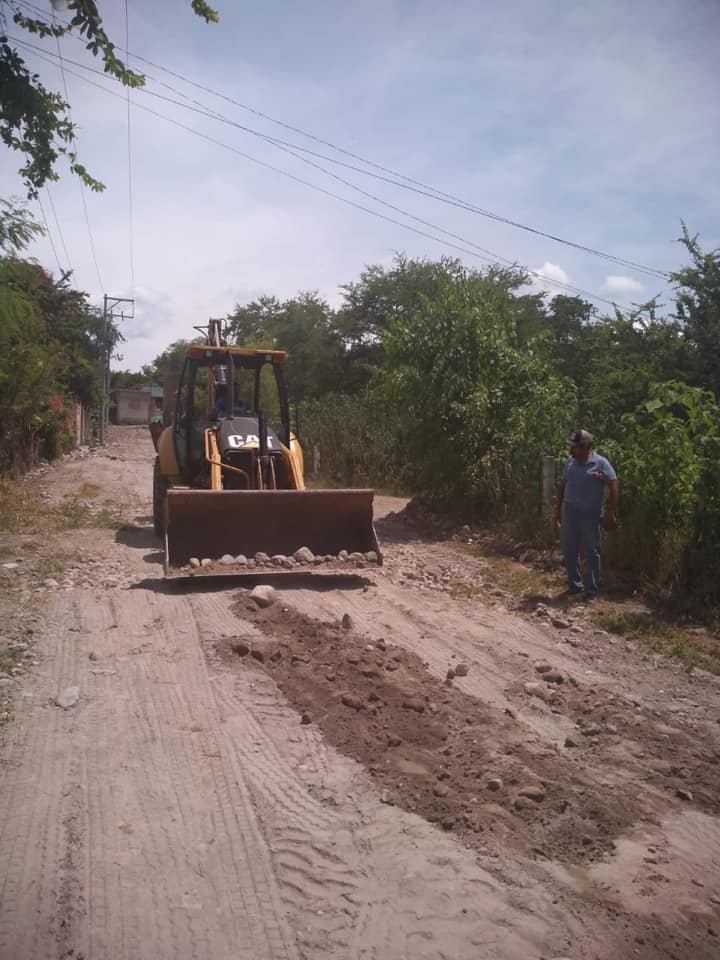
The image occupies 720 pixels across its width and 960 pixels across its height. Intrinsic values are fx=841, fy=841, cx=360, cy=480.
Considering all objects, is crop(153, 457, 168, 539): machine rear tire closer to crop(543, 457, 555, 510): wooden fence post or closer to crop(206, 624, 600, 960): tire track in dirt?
crop(543, 457, 555, 510): wooden fence post

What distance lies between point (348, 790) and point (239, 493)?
462cm

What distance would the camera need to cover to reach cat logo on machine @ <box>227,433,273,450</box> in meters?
9.48

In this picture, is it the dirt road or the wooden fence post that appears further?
the wooden fence post

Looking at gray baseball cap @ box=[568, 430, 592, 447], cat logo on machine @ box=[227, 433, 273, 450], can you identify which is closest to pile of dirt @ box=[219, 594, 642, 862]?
gray baseball cap @ box=[568, 430, 592, 447]

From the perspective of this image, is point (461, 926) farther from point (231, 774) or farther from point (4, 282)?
point (4, 282)

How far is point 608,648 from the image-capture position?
676cm

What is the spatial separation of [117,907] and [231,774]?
3.76ft

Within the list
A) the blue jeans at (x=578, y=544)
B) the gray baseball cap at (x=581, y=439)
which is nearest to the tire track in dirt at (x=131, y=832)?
the blue jeans at (x=578, y=544)

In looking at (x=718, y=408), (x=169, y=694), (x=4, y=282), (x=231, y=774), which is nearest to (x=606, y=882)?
(x=231, y=774)

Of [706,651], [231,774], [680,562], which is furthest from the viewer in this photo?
[680,562]

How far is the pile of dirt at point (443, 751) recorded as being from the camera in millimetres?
3814

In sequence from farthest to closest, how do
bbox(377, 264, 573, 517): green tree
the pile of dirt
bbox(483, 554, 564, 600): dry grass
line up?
bbox(377, 264, 573, 517): green tree → bbox(483, 554, 564, 600): dry grass → the pile of dirt

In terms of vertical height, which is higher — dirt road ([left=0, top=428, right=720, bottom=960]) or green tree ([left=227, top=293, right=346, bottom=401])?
green tree ([left=227, top=293, right=346, bottom=401])

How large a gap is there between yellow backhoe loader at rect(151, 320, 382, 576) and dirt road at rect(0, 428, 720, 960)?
1172mm
